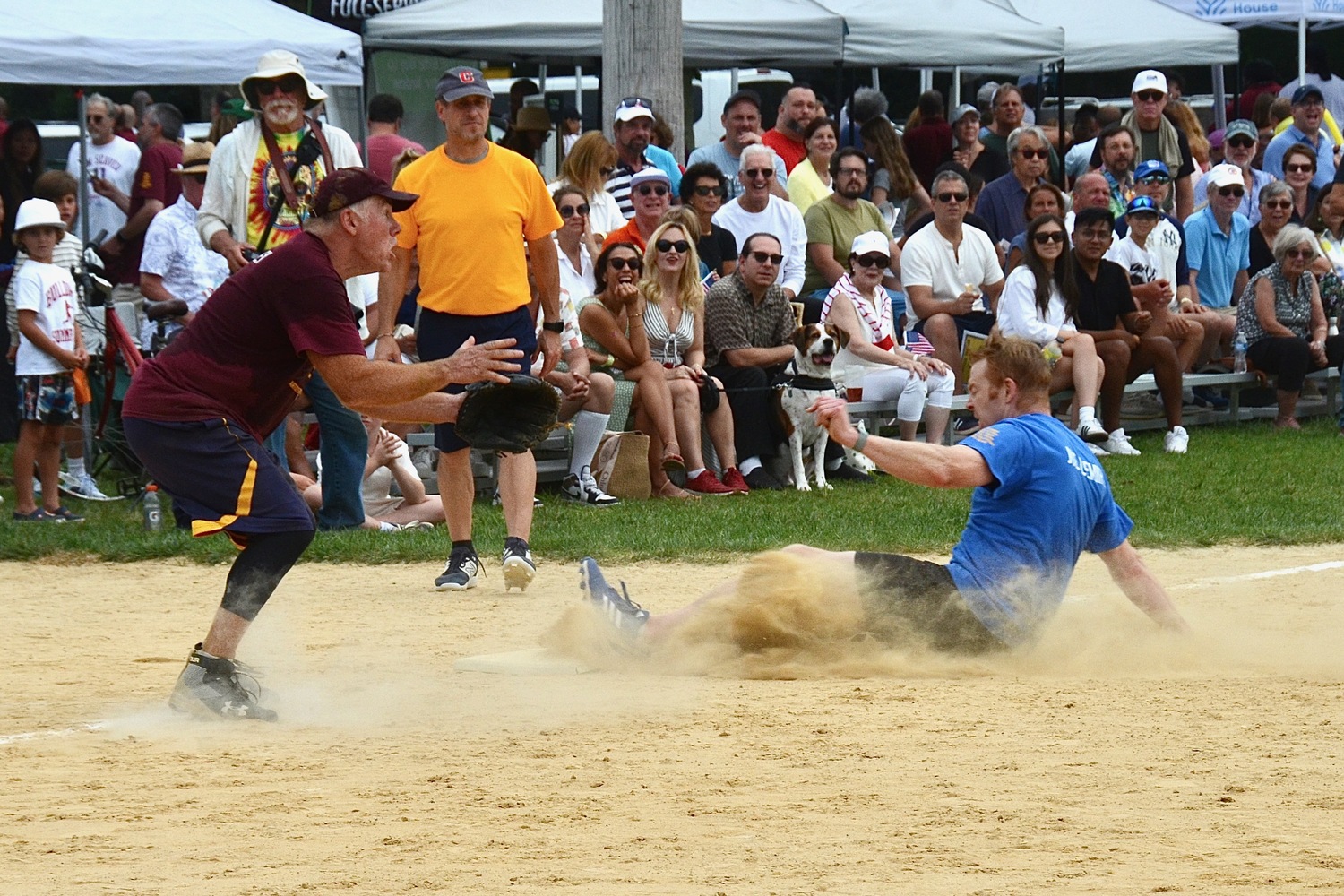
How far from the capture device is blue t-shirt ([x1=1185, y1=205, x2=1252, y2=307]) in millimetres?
16281

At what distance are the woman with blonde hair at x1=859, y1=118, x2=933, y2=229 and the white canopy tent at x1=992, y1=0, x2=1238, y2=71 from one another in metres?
4.59

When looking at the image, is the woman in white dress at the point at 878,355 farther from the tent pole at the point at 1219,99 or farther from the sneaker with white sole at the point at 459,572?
the tent pole at the point at 1219,99

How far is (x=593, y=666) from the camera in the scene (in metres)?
6.95

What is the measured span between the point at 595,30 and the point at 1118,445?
614cm

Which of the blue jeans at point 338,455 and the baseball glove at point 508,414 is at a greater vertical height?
the baseball glove at point 508,414

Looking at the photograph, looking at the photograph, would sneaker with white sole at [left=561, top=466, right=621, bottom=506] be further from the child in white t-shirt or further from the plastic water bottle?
the plastic water bottle

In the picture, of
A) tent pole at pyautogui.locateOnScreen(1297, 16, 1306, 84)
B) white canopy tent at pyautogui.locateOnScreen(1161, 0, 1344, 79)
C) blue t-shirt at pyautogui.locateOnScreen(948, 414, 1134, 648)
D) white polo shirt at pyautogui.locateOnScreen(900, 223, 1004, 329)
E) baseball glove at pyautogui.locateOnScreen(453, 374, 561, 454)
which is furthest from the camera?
white canopy tent at pyautogui.locateOnScreen(1161, 0, 1344, 79)

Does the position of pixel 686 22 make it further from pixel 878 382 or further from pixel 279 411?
pixel 279 411

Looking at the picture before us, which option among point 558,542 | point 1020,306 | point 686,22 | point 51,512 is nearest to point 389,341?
point 558,542

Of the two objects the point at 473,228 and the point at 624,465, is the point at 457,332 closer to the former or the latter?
the point at 473,228

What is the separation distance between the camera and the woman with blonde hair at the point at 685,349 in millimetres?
12180

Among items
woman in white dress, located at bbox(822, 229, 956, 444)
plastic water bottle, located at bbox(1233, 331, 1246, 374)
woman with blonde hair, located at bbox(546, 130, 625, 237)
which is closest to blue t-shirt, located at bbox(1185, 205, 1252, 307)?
plastic water bottle, located at bbox(1233, 331, 1246, 374)

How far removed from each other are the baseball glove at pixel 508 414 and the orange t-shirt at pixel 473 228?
2004 mm

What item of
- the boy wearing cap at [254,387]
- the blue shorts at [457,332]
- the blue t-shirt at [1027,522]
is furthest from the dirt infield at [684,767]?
the blue shorts at [457,332]
